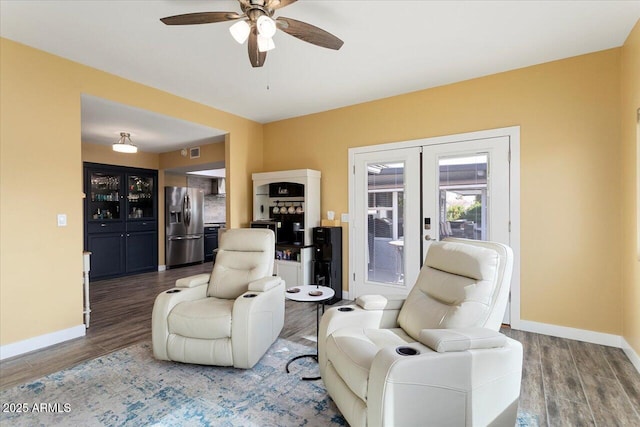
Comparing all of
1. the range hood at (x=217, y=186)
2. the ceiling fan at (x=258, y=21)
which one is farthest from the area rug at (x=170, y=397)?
the range hood at (x=217, y=186)

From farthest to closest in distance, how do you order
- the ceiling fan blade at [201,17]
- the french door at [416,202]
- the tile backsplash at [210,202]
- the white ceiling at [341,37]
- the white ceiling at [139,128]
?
the tile backsplash at [210,202]
the white ceiling at [139,128]
the french door at [416,202]
the white ceiling at [341,37]
the ceiling fan blade at [201,17]

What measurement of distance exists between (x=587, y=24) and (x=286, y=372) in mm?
3654

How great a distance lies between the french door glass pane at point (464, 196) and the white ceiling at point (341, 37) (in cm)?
95

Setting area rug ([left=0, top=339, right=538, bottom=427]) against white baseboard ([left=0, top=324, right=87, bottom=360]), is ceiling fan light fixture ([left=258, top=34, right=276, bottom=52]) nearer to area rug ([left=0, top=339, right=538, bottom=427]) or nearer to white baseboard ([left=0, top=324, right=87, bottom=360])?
area rug ([left=0, top=339, right=538, bottom=427])

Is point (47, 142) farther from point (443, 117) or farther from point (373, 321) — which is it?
point (443, 117)

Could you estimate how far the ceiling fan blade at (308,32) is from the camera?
1.96 m

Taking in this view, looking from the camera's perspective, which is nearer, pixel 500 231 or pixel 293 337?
pixel 293 337

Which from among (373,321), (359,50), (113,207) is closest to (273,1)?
(359,50)

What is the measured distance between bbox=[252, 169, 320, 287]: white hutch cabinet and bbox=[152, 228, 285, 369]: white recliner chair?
147 cm

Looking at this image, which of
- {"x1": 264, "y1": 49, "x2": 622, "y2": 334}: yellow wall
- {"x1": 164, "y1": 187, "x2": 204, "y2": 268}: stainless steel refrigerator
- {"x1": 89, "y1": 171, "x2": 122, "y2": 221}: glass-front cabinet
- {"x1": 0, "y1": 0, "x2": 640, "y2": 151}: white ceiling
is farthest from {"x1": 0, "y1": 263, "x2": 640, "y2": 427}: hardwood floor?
{"x1": 164, "y1": 187, "x2": 204, "y2": 268}: stainless steel refrigerator

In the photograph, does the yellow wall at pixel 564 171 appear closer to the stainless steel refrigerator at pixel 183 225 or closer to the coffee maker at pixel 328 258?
the coffee maker at pixel 328 258

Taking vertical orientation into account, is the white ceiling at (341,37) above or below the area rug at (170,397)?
above

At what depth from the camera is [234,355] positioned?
2.28 meters

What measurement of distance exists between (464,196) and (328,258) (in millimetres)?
1870
